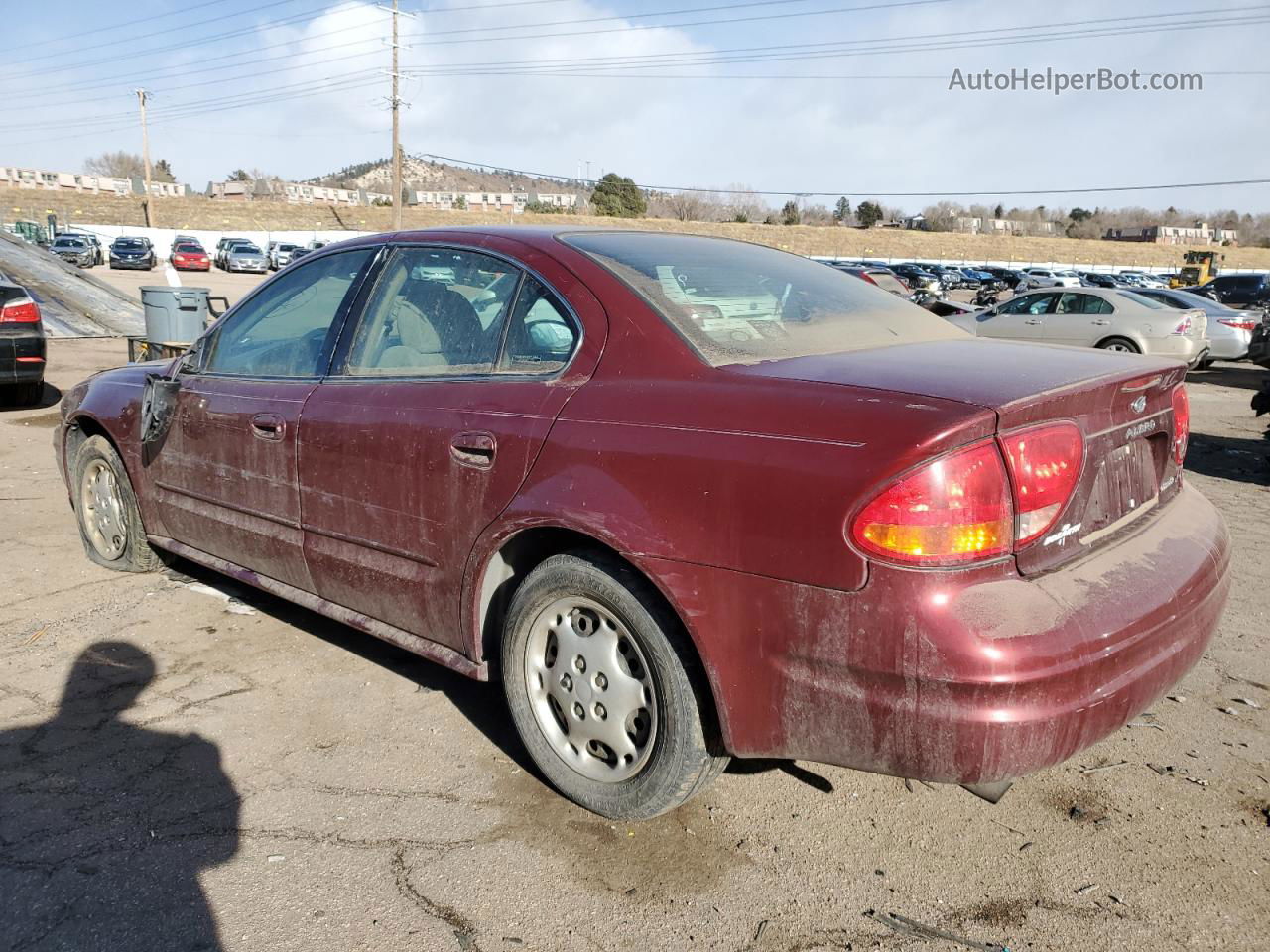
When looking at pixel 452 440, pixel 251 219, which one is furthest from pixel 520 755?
pixel 251 219

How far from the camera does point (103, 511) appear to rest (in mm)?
4785

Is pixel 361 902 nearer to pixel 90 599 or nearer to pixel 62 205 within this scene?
pixel 90 599

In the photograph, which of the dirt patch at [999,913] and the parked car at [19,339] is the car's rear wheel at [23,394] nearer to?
the parked car at [19,339]

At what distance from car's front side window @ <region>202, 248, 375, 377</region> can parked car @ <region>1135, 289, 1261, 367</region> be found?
629 inches

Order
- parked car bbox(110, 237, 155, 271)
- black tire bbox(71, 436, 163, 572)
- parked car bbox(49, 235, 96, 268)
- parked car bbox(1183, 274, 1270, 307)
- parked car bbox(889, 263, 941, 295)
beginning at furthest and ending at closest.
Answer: parked car bbox(889, 263, 941, 295) → parked car bbox(110, 237, 155, 271) → parked car bbox(49, 235, 96, 268) → parked car bbox(1183, 274, 1270, 307) → black tire bbox(71, 436, 163, 572)

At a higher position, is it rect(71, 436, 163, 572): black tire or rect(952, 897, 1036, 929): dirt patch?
rect(71, 436, 163, 572): black tire

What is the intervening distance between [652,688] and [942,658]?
82cm

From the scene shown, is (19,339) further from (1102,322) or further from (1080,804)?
(1102,322)

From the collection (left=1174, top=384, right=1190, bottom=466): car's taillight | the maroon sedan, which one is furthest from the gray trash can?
(left=1174, top=384, right=1190, bottom=466): car's taillight

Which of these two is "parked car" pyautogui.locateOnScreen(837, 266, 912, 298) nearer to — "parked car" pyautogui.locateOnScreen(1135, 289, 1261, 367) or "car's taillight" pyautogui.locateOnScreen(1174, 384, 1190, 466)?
"car's taillight" pyautogui.locateOnScreen(1174, 384, 1190, 466)

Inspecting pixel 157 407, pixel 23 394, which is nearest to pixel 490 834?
pixel 157 407

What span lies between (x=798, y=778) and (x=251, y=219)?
7073 centimetres

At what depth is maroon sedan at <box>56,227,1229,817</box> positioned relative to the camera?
6.76 ft

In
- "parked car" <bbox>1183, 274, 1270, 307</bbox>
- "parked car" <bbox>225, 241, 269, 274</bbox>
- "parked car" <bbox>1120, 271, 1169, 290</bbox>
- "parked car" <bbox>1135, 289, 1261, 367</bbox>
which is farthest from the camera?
"parked car" <bbox>1120, 271, 1169, 290</bbox>
